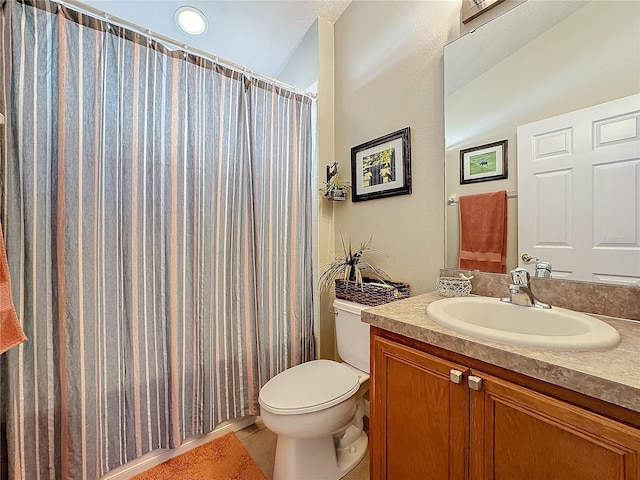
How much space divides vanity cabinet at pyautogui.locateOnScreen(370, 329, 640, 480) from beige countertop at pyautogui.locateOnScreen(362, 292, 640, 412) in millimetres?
49

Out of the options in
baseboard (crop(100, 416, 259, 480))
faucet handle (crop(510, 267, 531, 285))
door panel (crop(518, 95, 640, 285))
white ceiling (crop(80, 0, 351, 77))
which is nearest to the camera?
door panel (crop(518, 95, 640, 285))

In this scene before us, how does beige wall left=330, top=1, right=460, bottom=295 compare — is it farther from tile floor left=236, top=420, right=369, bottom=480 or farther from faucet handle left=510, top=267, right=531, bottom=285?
tile floor left=236, top=420, right=369, bottom=480

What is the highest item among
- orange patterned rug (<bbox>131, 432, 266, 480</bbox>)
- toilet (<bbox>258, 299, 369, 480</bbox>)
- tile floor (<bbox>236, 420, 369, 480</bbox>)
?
toilet (<bbox>258, 299, 369, 480</bbox>)

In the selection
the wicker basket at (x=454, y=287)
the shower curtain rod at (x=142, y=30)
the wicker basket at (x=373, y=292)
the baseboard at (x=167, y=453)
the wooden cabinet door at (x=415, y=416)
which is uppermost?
the shower curtain rod at (x=142, y=30)

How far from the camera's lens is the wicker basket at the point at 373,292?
133cm

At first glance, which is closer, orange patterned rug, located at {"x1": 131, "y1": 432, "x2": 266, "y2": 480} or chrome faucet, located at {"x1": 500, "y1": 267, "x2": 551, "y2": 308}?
chrome faucet, located at {"x1": 500, "y1": 267, "x2": 551, "y2": 308}

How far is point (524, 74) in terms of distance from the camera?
41.1 inches

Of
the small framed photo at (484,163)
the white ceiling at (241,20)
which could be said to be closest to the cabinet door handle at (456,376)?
the small framed photo at (484,163)

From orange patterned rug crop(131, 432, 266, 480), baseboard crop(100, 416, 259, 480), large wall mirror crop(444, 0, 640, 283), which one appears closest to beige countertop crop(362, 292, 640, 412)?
large wall mirror crop(444, 0, 640, 283)

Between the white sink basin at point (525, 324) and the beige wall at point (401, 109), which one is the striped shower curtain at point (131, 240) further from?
the white sink basin at point (525, 324)

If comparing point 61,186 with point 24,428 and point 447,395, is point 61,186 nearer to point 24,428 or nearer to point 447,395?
point 24,428

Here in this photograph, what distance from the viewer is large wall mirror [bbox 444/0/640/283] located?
2.86 ft

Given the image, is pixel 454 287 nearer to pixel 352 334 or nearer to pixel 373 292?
pixel 373 292

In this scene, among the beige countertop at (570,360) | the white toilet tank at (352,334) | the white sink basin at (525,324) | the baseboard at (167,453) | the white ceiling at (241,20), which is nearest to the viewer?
the beige countertop at (570,360)
